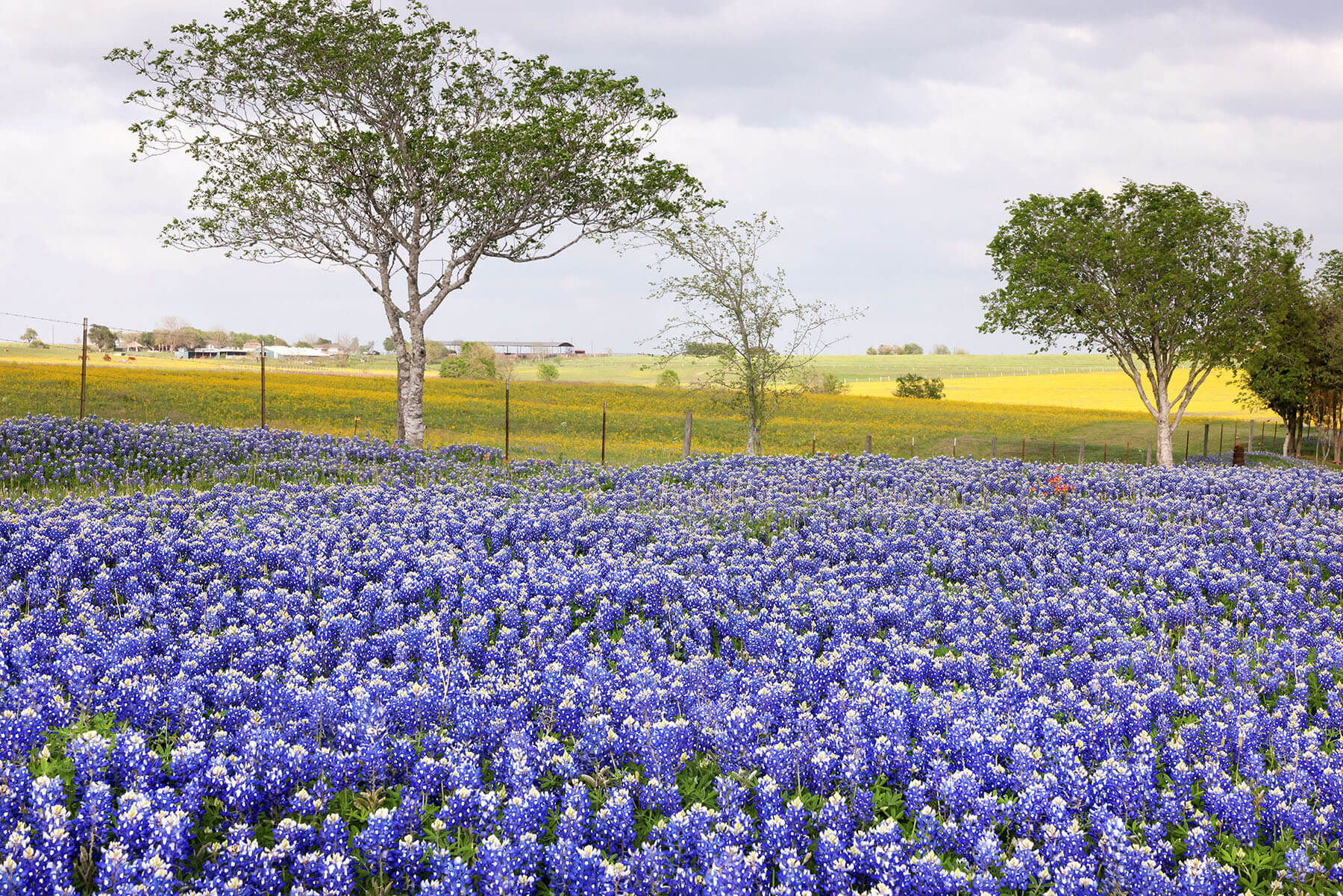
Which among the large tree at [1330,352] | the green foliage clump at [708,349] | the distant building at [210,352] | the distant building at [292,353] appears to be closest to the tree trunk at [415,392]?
the green foliage clump at [708,349]

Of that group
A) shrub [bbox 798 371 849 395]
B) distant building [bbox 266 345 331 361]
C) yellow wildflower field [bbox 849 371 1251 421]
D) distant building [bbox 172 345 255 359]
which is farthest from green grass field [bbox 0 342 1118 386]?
yellow wildflower field [bbox 849 371 1251 421]

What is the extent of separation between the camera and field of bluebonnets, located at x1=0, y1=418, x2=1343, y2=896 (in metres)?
4.95

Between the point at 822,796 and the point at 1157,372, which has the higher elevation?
the point at 1157,372

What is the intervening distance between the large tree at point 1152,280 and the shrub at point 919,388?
50431 mm

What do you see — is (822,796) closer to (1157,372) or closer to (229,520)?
(229,520)

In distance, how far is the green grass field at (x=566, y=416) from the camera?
43.2m

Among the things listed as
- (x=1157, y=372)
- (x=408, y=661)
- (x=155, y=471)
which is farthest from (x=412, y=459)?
(x=1157, y=372)

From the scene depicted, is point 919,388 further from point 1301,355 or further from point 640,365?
point 1301,355

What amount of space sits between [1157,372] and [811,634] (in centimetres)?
4192

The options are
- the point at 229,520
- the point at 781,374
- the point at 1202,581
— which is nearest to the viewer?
the point at 1202,581

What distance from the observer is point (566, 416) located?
177ft

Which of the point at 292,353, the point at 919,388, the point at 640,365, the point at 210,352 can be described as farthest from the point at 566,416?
the point at 292,353

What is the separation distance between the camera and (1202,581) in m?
12.3

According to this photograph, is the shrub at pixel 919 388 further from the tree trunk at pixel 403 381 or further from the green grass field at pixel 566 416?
the tree trunk at pixel 403 381
